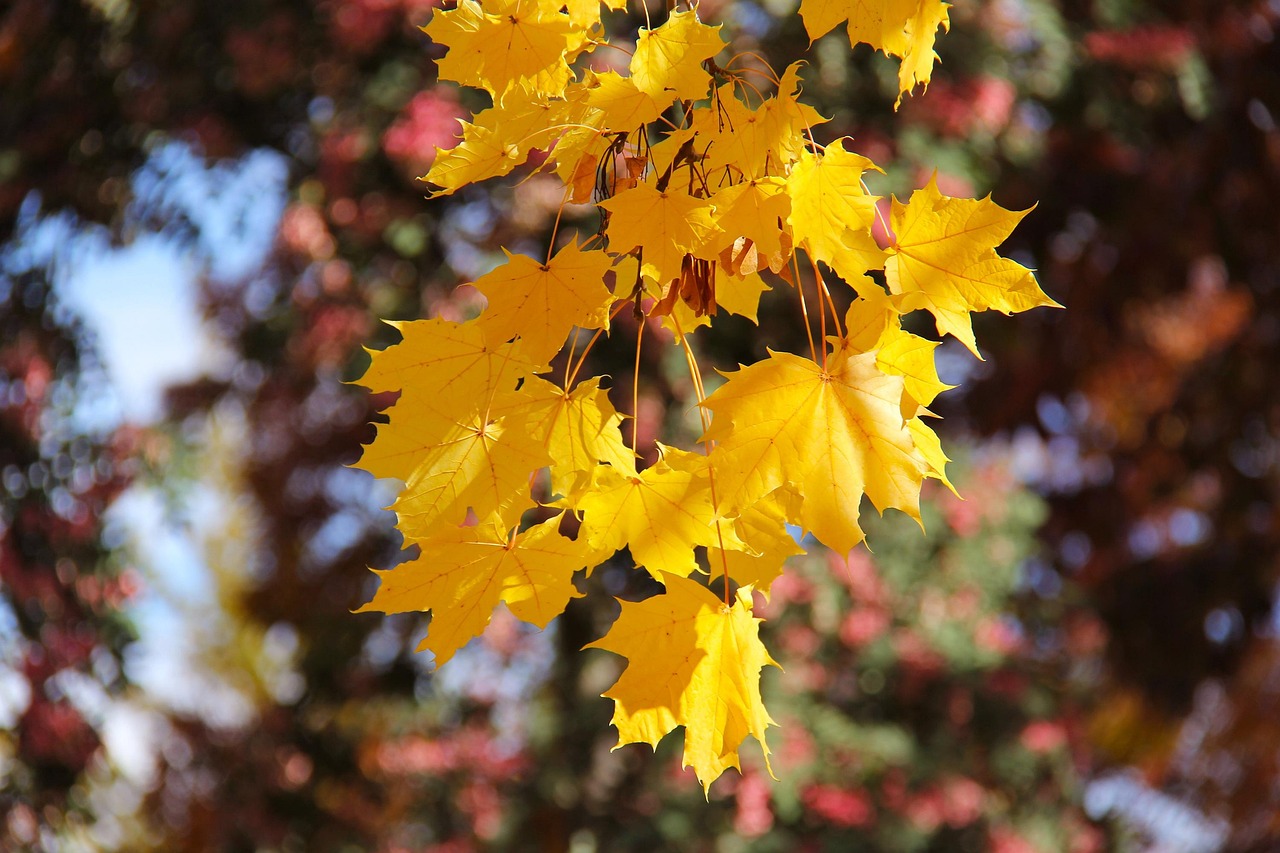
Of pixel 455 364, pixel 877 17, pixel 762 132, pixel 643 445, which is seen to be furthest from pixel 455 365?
pixel 643 445

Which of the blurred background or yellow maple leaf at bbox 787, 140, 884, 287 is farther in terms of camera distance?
the blurred background

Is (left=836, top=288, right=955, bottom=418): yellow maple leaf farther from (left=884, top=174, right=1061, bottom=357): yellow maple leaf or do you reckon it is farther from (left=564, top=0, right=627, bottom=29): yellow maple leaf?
(left=564, top=0, right=627, bottom=29): yellow maple leaf

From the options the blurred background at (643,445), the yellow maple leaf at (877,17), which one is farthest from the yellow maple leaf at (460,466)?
the blurred background at (643,445)

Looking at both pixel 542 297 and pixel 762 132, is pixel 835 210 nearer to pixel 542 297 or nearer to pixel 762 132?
pixel 762 132

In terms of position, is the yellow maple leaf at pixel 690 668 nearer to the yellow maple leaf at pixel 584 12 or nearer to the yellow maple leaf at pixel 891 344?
the yellow maple leaf at pixel 891 344

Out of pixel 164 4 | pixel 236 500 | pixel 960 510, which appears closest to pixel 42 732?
pixel 164 4

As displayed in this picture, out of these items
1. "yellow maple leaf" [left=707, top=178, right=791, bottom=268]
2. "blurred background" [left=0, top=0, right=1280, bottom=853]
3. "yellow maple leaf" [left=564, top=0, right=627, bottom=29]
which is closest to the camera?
"yellow maple leaf" [left=707, top=178, right=791, bottom=268]

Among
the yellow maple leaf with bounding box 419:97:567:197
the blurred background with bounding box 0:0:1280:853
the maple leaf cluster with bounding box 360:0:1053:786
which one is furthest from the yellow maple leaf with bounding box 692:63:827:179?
the blurred background with bounding box 0:0:1280:853
